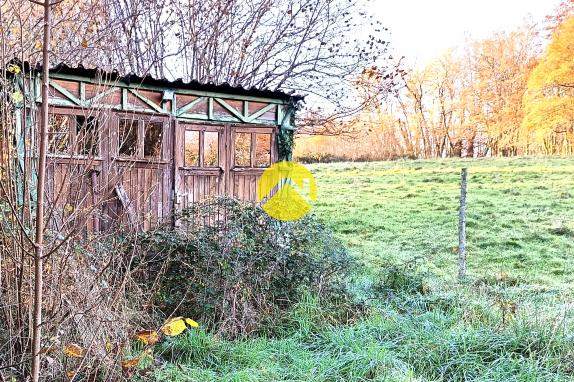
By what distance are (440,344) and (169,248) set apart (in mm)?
2920

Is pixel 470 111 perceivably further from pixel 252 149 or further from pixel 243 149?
pixel 243 149

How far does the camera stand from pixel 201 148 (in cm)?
827

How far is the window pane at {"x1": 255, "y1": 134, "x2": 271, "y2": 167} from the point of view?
8672 mm

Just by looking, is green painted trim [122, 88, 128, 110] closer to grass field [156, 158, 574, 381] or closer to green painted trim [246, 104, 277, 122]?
green painted trim [246, 104, 277, 122]

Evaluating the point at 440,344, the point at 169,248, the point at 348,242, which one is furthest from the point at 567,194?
the point at 169,248

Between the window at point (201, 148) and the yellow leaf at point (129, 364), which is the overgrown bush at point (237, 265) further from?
the window at point (201, 148)

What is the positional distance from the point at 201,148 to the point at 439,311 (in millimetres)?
4894

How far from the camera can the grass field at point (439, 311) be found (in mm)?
3844

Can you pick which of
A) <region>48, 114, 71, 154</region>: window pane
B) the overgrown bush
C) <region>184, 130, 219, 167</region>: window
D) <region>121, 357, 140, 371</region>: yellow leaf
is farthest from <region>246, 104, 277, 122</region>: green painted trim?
<region>121, 357, 140, 371</region>: yellow leaf

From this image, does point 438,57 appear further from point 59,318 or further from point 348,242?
point 59,318

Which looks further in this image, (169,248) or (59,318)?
(169,248)

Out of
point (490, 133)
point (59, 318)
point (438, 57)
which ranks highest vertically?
point (438, 57)

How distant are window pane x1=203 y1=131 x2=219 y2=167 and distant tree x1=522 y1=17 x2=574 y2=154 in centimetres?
1553

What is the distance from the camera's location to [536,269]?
7957 mm
